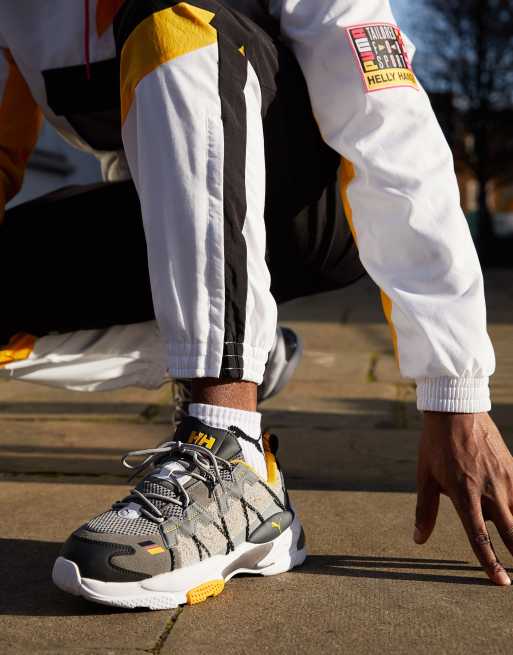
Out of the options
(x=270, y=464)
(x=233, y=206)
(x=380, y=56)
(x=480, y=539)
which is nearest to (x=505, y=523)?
(x=480, y=539)

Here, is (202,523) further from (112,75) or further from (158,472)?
(112,75)

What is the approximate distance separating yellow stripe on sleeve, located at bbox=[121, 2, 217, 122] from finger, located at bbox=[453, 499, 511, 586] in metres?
0.67

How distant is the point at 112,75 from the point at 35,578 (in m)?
0.84

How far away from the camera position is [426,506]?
1206 mm

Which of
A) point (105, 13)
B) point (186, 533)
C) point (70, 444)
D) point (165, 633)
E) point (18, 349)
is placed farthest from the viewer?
point (70, 444)

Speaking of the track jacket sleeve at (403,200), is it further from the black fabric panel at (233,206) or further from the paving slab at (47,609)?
the paving slab at (47,609)

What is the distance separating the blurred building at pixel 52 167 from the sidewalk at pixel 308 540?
3.14m

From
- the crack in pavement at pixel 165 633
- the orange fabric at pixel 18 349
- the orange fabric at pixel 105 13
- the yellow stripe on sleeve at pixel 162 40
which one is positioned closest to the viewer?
the crack in pavement at pixel 165 633

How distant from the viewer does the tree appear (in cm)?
2039

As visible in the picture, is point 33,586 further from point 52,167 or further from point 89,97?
point 52,167

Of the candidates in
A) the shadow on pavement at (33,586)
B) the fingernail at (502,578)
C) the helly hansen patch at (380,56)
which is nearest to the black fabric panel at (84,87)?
the helly hansen patch at (380,56)

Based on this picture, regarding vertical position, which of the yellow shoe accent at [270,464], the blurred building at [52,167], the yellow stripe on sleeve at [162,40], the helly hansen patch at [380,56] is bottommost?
the blurred building at [52,167]

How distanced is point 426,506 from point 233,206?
1.51ft

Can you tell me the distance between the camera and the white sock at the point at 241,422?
1.17 meters
